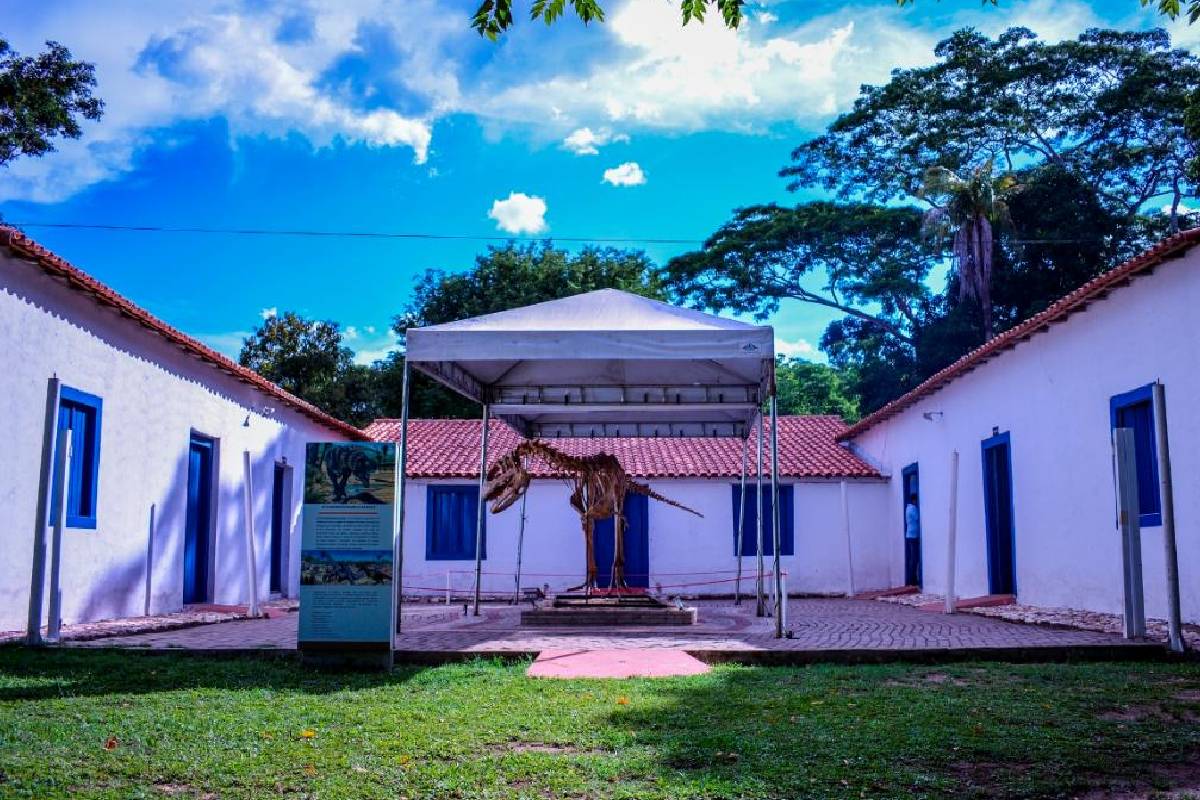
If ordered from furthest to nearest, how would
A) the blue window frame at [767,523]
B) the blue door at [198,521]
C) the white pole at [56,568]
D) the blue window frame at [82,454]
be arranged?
the blue window frame at [767,523]
the blue door at [198,521]
the blue window frame at [82,454]
the white pole at [56,568]

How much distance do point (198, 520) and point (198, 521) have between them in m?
0.01

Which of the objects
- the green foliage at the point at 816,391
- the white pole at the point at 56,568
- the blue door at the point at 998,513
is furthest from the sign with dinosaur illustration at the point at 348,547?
the green foliage at the point at 816,391

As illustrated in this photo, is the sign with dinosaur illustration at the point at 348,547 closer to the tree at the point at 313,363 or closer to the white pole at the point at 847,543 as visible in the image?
the white pole at the point at 847,543

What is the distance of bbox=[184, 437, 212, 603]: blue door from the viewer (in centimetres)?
1524

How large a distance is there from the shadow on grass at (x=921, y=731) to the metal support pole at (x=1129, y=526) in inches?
56.6

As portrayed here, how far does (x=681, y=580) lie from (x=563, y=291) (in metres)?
12.7

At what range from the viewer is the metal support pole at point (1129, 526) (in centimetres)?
909

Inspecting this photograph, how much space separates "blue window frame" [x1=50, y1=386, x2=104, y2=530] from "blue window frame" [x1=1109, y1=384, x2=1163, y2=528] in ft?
35.8

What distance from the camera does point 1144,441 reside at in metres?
11.9

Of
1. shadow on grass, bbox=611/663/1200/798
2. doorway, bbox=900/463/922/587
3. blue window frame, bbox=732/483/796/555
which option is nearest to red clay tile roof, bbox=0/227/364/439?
shadow on grass, bbox=611/663/1200/798

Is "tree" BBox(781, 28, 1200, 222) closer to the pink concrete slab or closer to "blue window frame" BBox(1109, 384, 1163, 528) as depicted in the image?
"blue window frame" BBox(1109, 384, 1163, 528)

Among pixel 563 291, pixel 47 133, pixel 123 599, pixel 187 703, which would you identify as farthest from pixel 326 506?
pixel 563 291

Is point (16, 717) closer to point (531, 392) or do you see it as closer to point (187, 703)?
point (187, 703)

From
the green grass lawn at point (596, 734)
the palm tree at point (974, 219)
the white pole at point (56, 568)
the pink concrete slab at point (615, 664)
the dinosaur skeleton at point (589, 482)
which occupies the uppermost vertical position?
the palm tree at point (974, 219)
